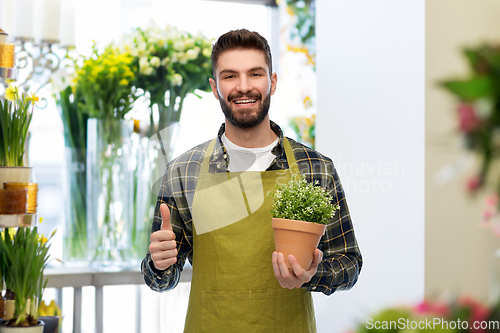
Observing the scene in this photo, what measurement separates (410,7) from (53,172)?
177 cm

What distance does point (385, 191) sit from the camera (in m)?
1.65

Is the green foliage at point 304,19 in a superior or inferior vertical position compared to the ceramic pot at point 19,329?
superior

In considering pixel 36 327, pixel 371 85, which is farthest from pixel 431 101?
pixel 36 327

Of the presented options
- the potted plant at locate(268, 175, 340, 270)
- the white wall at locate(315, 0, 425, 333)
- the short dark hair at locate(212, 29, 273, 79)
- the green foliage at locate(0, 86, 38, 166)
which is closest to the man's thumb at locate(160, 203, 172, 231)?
the potted plant at locate(268, 175, 340, 270)

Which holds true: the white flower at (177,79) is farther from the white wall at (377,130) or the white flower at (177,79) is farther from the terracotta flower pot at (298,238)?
the terracotta flower pot at (298,238)

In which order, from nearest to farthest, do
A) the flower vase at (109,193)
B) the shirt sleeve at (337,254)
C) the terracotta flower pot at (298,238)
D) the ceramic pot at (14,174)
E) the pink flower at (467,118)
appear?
the pink flower at (467,118)
the terracotta flower pot at (298,238)
the ceramic pot at (14,174)
the shirt sleeve at (337,254)
the flower vase at (109,193)

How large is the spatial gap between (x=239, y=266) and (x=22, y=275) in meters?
0.52

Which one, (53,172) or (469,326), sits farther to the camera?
(53,172)

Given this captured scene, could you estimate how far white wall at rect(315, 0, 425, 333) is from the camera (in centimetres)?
151

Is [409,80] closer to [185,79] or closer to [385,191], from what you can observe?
[385,191]

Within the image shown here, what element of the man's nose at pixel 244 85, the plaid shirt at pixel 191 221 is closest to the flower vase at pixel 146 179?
the plaid shirt at pixel 191 221

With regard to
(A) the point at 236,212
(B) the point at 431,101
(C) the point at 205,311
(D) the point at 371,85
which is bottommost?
(C) the point at 205,311

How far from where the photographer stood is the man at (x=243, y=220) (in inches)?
46.8

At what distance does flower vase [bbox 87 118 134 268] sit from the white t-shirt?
873 mm
